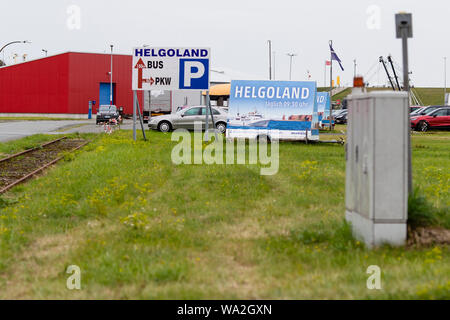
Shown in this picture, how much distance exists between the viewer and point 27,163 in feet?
56.1

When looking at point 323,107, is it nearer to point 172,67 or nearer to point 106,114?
point 172,67

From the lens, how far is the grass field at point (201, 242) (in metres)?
5.31

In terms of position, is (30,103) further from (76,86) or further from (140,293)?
(140,293)

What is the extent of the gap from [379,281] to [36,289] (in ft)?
9.85

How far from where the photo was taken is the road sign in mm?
22141

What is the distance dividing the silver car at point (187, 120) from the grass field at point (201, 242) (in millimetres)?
19334

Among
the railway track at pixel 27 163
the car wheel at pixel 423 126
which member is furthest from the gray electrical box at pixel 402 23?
the car wheel at pixel 423 126

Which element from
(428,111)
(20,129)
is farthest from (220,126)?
(428,111)

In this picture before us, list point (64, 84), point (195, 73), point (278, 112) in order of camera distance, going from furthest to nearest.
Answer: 1. point (64, 84)
2. point (278, 112)
3. point (195, 73)

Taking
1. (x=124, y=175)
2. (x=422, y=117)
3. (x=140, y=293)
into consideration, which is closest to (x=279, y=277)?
(x=140, y=293)

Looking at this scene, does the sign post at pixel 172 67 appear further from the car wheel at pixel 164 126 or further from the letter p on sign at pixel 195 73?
the car wheel at pixel 164 126

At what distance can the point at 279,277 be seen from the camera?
561cm

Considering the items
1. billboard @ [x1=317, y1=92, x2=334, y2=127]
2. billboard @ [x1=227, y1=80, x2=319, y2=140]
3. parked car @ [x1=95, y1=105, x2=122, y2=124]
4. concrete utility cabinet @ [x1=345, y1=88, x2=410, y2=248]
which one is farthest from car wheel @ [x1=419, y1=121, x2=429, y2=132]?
concrete utility cabinet @ [x1=345, y1=88, x2=410, y2=248]

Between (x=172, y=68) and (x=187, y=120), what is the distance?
9432 millimetres
